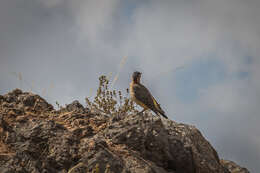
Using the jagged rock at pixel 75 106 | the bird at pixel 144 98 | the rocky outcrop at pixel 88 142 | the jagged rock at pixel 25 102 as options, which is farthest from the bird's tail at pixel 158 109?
the jagged rock at pixel 25 102

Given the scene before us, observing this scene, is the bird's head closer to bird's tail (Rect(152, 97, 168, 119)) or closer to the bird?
the bird

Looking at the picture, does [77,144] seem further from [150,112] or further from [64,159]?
[150,112]

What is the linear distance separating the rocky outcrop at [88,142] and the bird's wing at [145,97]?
2.30 ft

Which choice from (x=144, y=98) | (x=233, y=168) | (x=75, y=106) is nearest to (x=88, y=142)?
(x=75, y=106)

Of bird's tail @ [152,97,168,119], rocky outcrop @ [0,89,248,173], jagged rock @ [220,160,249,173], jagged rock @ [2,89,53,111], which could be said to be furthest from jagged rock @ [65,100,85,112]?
jagged rock @ [220,160,249,173]

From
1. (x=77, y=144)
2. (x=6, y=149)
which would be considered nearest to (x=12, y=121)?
(x=6, y=149)

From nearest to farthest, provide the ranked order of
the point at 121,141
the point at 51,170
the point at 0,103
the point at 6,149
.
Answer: the point at 51,170
the point at 6,149
the point at 121,141
the point at 0,103

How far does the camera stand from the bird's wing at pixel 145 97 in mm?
8039

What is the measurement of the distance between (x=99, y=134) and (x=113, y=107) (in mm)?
3097

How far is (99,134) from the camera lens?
20.4 ft

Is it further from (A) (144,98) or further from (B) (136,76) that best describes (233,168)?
(B) (136,76)

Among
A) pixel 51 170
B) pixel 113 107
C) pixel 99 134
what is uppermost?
pixel 113 107

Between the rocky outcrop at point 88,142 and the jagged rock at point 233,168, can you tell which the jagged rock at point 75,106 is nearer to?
the rocky outcrop at point 88,142

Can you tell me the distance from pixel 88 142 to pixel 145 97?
287 cm
